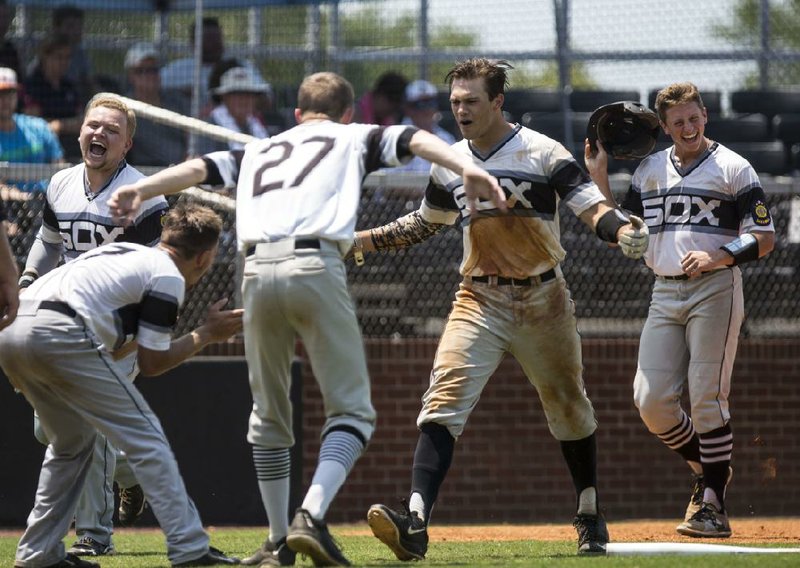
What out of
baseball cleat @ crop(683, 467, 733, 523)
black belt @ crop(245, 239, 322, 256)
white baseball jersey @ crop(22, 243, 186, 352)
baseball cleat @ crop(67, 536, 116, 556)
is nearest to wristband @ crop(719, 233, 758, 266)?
baseball cleat @ crop(683, 467, 733, 523)

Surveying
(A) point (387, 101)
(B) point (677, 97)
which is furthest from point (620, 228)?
(A) point (387, 101)

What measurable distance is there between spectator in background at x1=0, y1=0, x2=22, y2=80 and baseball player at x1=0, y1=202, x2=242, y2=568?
7.65 metres

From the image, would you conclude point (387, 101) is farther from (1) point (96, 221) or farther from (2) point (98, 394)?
Answer: (2) point (98, 394)

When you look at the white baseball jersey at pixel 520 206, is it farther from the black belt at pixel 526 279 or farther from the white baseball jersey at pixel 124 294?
the white baseball jersey at pixel 124 294

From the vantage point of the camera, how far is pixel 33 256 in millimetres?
7324

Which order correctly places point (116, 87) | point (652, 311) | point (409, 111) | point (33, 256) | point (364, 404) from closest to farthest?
point (364, 404)
point (33, 256)
point (652, 311)
point (409, 111)
point (116, 87)

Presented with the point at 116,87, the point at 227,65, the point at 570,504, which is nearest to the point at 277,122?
the point at 227,65

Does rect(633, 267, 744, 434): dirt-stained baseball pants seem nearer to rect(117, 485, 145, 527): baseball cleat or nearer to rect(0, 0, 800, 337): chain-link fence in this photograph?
rect(117, 485, 145, 527): baseball cleat

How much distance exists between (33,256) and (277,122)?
19.2 feet

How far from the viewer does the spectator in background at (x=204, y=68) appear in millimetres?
12742

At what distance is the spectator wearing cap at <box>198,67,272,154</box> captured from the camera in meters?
11.9

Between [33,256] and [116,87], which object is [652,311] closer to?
[33,256]

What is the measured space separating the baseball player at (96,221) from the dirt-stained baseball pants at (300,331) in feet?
5.40

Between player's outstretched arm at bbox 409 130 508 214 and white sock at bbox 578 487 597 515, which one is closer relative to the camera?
player's outstretched arm at bbox 409 130 508 214
